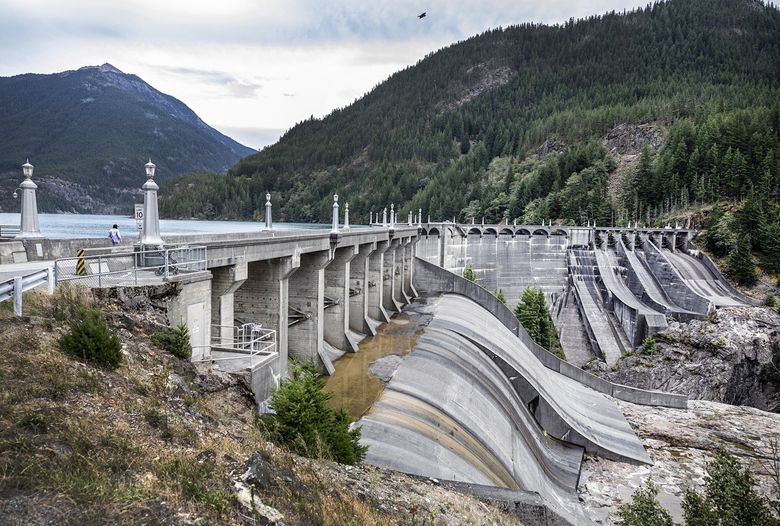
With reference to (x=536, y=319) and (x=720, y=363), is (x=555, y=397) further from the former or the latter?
(x=720, y=363)

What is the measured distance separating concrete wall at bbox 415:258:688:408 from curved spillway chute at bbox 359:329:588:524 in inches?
445

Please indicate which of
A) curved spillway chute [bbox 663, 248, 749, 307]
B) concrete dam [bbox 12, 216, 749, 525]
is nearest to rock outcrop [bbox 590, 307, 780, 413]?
concrete dam [bbox 12, 216, 749, 525]

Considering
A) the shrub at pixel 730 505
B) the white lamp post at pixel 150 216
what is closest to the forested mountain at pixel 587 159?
the shrub at pixel 730 505

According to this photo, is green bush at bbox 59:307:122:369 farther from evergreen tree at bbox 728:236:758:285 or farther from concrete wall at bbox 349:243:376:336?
evergreen tree at bbox 728:236:758:285

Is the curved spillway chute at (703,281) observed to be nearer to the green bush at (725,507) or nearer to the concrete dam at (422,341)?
the concrete dam at (422,341)

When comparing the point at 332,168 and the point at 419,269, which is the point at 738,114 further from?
the point at 332,168

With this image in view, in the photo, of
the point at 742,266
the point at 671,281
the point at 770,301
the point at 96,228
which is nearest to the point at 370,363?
the point at 671,281

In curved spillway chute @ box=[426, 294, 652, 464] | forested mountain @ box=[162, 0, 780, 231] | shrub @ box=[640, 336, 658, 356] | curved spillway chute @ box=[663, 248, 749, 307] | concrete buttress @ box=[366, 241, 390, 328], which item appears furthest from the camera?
forested mountain @ box=[162, 0, 780, 231]

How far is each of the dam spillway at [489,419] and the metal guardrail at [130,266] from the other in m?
6.93

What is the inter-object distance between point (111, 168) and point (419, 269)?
191 metres

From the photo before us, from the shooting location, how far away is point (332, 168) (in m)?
200

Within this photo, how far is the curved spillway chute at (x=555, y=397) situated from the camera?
86.4ft

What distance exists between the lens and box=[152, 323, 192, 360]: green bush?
1000cm

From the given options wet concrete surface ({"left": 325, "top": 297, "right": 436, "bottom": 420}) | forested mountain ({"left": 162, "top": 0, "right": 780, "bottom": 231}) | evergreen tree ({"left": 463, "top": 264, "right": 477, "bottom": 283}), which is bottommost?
Result: wet concrete surface ({"left": 325, "top": 297, "right": 436, "bottom": 420})
